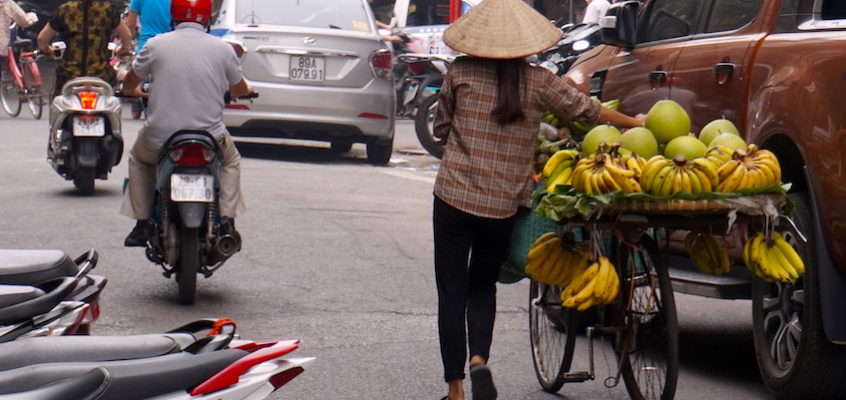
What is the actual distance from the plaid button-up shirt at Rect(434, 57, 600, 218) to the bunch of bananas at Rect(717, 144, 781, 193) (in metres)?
0.62

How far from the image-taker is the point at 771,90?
602cm

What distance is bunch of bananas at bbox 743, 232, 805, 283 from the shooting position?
513 cm

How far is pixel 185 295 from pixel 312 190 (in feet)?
16.0

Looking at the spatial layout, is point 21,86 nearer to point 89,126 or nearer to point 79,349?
point 89,126

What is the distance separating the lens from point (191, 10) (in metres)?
7.56

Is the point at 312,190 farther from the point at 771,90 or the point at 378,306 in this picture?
the point at 771,90

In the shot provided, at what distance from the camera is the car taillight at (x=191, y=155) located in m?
7.42

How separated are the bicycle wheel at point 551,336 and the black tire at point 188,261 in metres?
1.95

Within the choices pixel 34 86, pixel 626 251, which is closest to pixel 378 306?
pixel 626 251

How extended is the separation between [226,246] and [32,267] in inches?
139

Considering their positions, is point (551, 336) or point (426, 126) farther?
point (426, 126)

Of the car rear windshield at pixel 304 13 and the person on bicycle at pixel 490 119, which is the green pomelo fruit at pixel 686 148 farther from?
the car rear windshield at pixel 304 13

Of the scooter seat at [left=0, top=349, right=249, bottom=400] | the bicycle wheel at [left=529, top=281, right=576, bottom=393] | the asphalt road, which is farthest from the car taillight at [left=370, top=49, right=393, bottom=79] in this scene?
the scooter seat at [left=0, top=349, right=249, bottom=400]

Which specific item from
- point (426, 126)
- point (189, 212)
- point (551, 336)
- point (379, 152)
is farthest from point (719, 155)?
point (426, 126)
